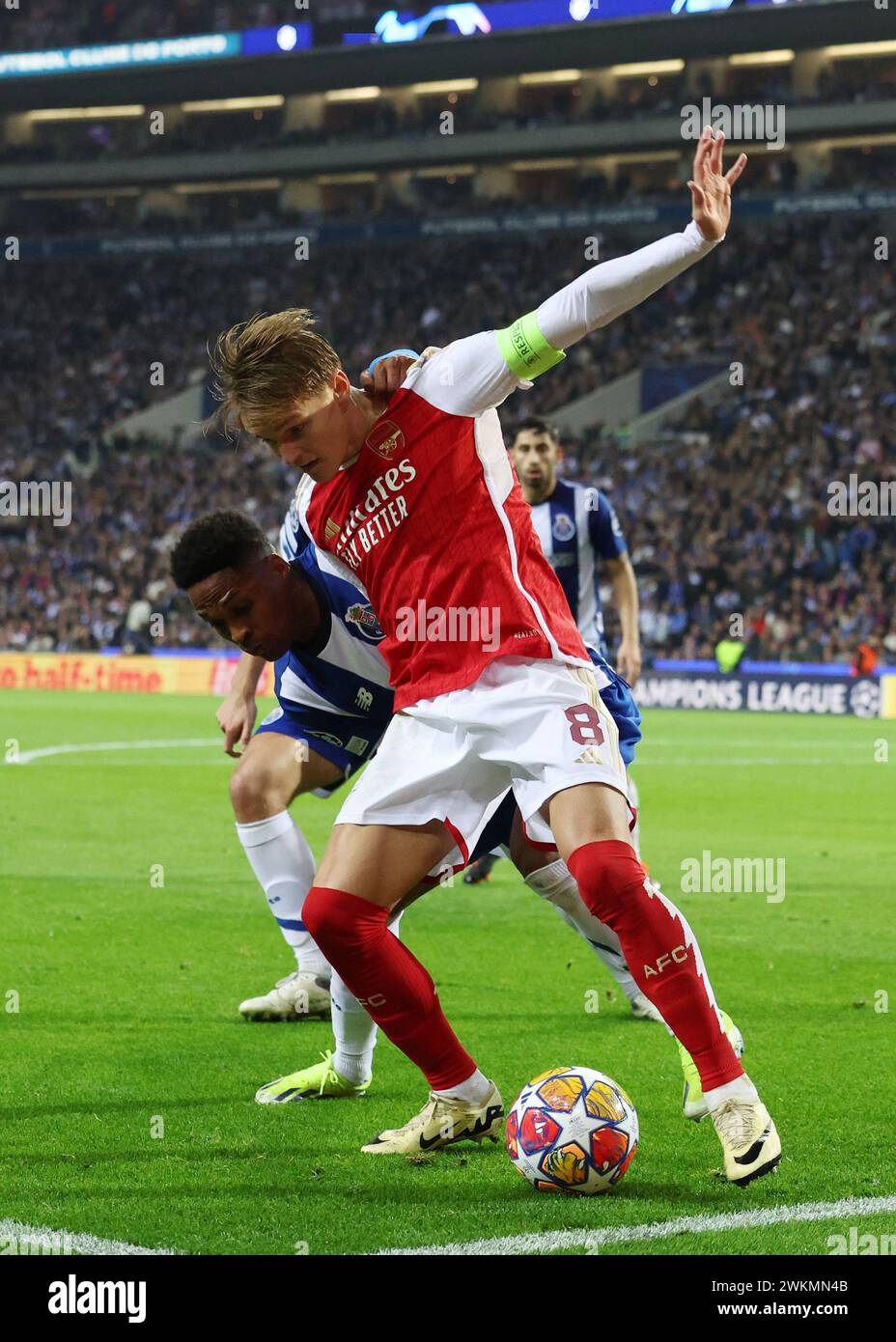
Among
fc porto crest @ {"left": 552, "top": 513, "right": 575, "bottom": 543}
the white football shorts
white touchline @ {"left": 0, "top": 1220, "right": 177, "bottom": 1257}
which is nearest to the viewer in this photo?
white touchline @ {"left": 0, "top": 1220, "right": 177, "bottom": 1257}

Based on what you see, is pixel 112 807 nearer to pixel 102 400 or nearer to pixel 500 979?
pixel 500 979

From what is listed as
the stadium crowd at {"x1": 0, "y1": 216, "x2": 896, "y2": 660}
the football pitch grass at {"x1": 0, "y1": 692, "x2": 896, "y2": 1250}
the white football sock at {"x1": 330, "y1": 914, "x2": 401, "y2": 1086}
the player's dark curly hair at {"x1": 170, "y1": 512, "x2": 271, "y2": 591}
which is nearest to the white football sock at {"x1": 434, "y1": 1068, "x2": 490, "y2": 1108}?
the football pitch grass at {"x1": 0, "y1": 692, "x2": 896, "y2": 1250}

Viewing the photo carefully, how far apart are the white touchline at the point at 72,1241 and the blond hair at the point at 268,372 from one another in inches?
76.6

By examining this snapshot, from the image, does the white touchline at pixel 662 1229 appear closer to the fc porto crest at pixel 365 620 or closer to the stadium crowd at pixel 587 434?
A: the fc porto crest at pixel 365 620

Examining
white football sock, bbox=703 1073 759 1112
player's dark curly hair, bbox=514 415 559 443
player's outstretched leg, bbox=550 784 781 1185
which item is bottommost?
white football sock, bbox=703 1073 759 1112

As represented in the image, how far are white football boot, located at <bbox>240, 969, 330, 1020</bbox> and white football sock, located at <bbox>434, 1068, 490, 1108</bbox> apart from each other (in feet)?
6.01

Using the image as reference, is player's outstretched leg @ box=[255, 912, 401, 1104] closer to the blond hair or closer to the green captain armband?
the blond hair

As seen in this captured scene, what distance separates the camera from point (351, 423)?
427cm

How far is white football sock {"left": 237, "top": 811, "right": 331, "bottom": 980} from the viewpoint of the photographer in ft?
20.2

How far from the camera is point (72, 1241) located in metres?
3.49

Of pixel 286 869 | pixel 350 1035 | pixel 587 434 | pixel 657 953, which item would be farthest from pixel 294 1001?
pixel 587 434

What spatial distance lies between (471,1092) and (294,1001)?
187cm

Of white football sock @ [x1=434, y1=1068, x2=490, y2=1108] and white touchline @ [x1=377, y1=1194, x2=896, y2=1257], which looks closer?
white touchline @ [x1=377, y1=1194, x2=896, y2=1257]
